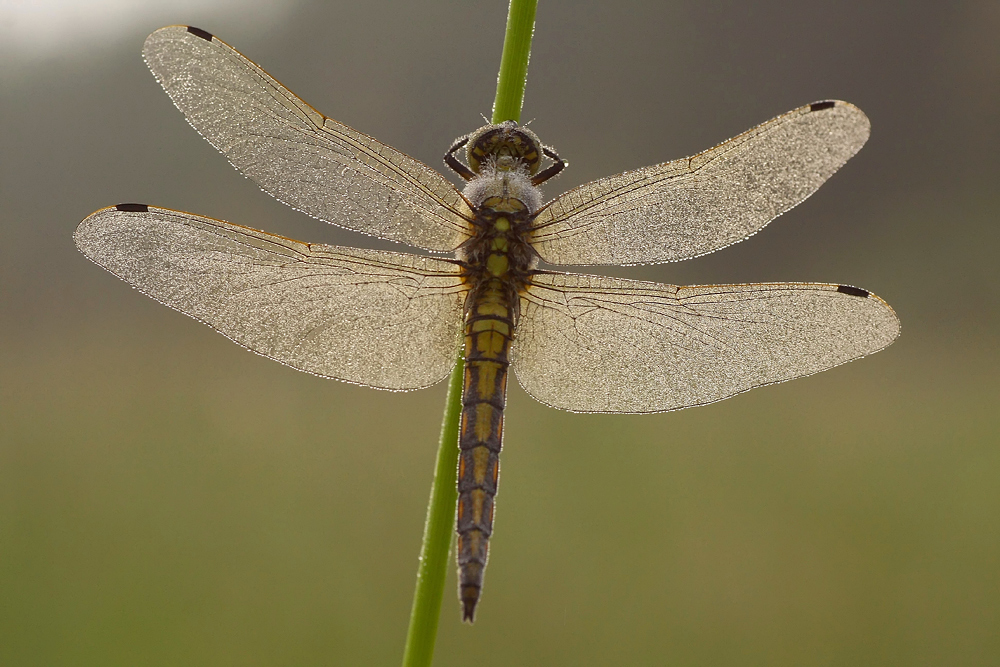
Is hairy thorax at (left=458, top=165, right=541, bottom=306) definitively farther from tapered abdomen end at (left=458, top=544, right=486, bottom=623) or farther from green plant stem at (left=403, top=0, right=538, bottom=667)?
tapered abdomen end at (left=458, top=544, right=486, bottom=623)

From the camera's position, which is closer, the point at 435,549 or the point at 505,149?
the point at 435,549

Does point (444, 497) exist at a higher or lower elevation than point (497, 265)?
lower

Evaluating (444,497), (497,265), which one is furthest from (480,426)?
(497,265)

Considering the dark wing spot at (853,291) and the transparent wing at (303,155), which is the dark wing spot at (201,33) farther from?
the dark wing spot at (853,291)

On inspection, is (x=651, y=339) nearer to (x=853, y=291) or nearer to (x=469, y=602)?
(x=853, y=291)

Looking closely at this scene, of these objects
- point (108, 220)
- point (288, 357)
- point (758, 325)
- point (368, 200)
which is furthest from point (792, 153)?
point (108, 220)

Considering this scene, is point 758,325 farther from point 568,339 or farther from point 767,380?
point 568,339

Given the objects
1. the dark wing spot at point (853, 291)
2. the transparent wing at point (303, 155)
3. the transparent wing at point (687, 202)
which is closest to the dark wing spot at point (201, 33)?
the transparent wing at point (303, 155)
